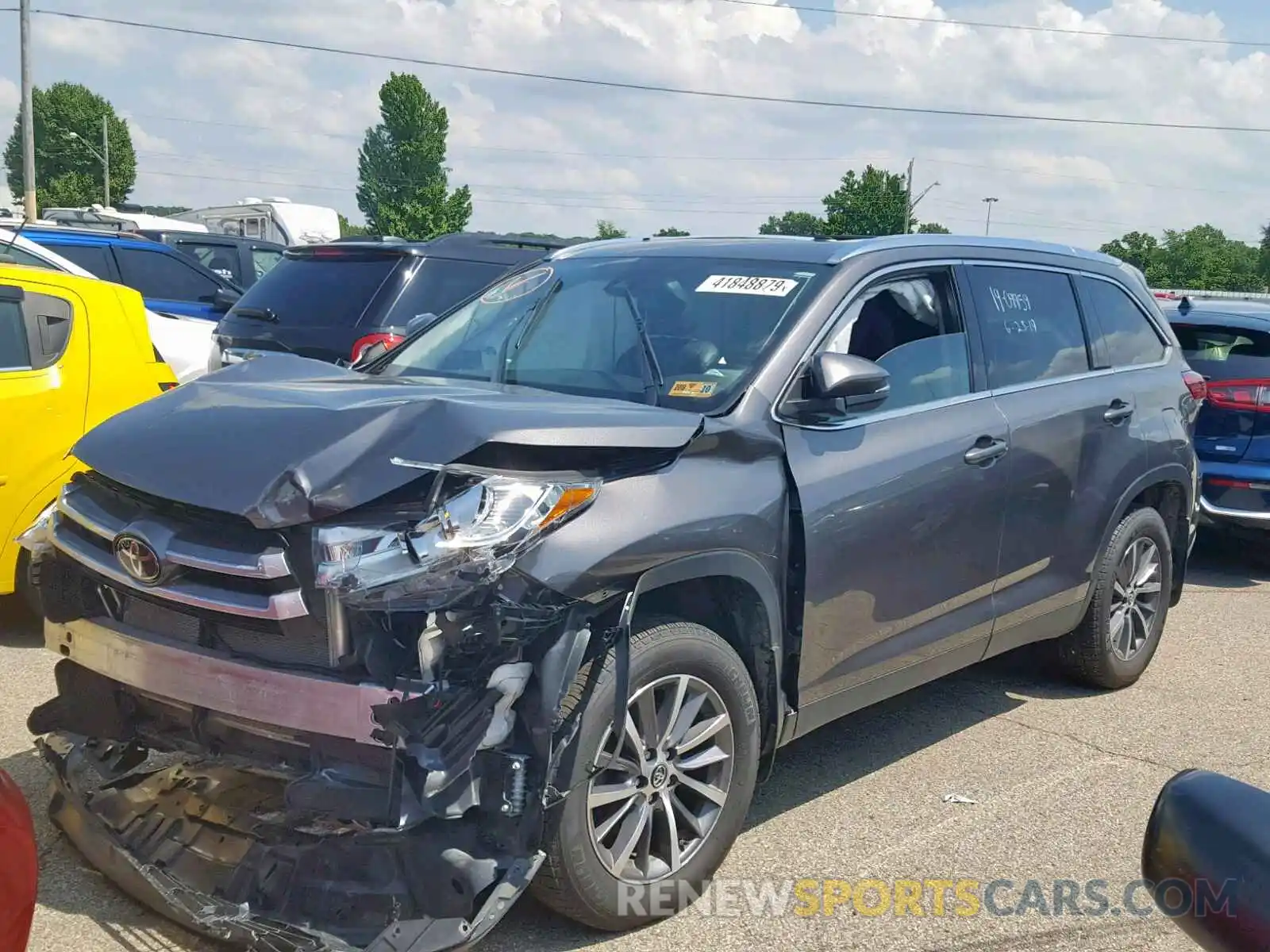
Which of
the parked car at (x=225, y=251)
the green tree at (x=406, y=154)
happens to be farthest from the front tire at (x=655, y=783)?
the green tree at (x=406, y=154)

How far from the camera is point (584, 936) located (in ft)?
11.3

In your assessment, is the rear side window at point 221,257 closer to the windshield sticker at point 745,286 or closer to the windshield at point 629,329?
the windshield at point 629,329

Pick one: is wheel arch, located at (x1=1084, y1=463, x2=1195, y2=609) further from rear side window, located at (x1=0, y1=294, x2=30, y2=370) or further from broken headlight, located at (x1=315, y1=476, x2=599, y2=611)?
rear side window, located at (x1=0, y1=294, x2=30, y2=370)

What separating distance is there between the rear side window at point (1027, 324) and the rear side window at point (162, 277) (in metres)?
8.45

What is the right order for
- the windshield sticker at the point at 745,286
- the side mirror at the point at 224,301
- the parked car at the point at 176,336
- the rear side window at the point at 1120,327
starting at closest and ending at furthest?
the windshield sticker at the point at 745,286, the rear side window at the point at 1120,327, the parked car at the point at 176,336, the side mirror at the point at 224,301

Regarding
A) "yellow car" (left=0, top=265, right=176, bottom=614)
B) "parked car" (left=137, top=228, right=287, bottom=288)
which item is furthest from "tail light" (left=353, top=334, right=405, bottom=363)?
"parked car" (left=137, top=228, right=287, bottom=288)

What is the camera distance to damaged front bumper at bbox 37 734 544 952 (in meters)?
2.95

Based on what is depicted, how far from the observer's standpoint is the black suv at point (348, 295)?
27.0 feet

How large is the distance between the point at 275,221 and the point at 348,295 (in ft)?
58.5

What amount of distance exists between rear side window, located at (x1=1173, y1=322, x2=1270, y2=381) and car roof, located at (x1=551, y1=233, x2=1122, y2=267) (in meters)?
3.84

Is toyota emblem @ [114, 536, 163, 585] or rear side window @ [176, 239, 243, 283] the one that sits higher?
toyota emblem @ [114, 536, 163, 585]

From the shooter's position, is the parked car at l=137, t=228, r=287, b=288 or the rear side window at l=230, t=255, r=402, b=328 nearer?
the rear side window at l=230, t=255, r=402, b=328

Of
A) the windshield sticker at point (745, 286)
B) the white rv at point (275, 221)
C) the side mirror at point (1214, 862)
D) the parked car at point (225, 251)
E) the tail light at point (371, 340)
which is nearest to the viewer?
the side mirror at point (1214, 862)

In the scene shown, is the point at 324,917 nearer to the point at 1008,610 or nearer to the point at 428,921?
the point at 428,921
